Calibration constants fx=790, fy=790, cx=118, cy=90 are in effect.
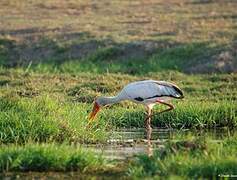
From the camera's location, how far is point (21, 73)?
63.8 feet

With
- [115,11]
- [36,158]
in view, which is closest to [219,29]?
[115,11]

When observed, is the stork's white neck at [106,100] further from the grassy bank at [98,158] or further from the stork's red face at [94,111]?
the grassy bank at [98,158]

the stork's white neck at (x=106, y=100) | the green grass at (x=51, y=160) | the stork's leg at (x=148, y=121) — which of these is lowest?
the green grass at (x=51, y=160)

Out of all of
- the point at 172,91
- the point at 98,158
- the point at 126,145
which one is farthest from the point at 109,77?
the point at 98,158

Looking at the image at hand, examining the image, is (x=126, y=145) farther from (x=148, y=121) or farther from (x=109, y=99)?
(x=109, y=99)

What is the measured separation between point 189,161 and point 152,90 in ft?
12.8

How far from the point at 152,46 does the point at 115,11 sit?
920 cm

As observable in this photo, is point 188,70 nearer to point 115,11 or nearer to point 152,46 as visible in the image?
point 152,46

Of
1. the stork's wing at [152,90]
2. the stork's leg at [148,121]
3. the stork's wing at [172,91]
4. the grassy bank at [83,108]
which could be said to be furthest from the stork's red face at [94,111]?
the stork's wing at [172,91]

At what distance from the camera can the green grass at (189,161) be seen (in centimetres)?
830

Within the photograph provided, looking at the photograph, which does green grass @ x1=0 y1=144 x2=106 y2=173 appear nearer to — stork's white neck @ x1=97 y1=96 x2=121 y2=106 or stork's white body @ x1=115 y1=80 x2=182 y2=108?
stork's white body @ x1=115 y1=80 x2=182 y2=108

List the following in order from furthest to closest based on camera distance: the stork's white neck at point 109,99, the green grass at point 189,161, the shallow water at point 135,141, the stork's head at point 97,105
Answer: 1. the stork's white neck at point 109,99
2. the stork's head at point 97,105
3. the shallow water at point 135,141
4. the green grass at point 189,161

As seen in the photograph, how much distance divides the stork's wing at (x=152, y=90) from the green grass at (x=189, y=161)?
278 cm

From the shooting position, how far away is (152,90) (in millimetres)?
12328
